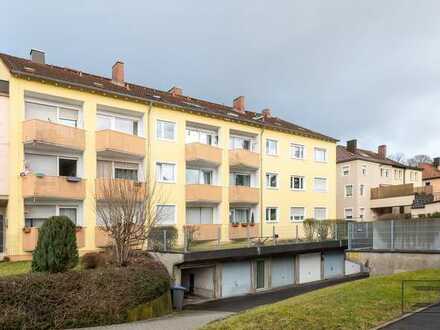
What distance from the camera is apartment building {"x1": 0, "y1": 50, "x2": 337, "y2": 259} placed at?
22234 mm

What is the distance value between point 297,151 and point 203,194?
11.8 meters

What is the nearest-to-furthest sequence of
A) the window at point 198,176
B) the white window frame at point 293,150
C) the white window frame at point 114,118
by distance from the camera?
the white window frame at point 114,118, the window at point 198,176, the white window frame at point 293,150

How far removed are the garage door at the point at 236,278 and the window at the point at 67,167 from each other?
1053 centimetres

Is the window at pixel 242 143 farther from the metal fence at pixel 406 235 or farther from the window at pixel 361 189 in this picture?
the window at pixel 361 189

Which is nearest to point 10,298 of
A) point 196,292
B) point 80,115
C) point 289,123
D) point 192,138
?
point 196,292

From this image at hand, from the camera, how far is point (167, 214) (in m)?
28.0

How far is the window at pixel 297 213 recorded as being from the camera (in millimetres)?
36866

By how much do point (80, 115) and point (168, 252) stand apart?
33.7ft

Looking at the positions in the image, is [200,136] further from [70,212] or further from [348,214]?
[348,214]

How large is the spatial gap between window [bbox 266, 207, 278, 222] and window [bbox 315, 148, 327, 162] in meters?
7.40

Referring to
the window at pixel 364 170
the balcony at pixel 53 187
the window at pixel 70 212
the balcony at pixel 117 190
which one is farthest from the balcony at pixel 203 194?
the window at pixel 364 170

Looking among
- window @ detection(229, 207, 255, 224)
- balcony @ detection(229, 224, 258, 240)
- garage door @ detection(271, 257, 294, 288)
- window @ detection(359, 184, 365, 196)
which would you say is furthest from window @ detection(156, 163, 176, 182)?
window @ detection(359, 184, 365, 196)

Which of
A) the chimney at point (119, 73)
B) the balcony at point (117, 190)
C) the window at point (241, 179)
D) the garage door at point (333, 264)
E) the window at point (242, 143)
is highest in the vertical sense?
the chimney at point (119, 73)

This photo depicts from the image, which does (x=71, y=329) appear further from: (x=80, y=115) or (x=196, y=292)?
(x=80, y=115)
